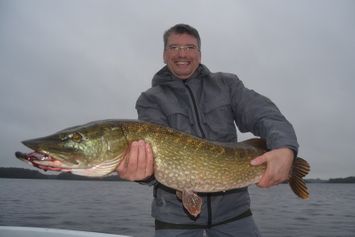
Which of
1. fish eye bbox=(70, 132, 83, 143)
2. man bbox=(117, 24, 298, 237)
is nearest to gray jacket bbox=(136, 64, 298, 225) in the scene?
man bbox=(117, 24, 298, 237)

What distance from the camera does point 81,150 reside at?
→ 314 cm

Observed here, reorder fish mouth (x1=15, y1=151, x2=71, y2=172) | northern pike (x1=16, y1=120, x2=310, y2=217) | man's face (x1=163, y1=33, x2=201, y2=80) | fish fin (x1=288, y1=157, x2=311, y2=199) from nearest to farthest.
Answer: fish mouth (x1=15, y1=151, x2=71, y2=172) → northern pike (x1=16, y1=120, x2=310, y2=217) → fish fin (x1=288, y1=157, x2=311, y2=199) → man's face (x1=163, y1=33, x2=201, y2=80)

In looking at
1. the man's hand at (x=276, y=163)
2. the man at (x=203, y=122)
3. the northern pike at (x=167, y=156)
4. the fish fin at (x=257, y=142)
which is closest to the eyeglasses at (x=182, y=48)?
the man at (x=203, y=122)

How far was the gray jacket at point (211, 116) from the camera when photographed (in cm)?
354

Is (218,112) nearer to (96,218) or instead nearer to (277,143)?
(277,143)

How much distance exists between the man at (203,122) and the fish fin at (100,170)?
0.32 feet

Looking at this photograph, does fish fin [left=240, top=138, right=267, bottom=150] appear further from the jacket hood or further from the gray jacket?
the jacket hood

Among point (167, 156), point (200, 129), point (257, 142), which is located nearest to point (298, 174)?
point (257, 142)

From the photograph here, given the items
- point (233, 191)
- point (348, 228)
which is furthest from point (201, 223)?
point (348, 228)

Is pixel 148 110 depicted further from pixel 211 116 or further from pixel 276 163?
pixel 276 163

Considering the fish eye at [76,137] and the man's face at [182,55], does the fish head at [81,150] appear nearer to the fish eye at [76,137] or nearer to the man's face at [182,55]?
the fish eye at [76,137]

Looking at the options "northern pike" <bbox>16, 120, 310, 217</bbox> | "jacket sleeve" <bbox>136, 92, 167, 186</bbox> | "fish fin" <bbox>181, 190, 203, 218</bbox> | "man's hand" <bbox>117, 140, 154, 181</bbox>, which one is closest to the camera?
"northern pike" <bbox>16, 120, 310, 217</bbox>

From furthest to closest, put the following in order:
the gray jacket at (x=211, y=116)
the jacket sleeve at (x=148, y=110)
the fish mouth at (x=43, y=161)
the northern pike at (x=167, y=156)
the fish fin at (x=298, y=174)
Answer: the jacket sleeve at (x=148, y=110) < the fish fin at (x=298, y=174) < the gray jacket at (x=211, y=116) < the northern pike at (x=167, y=156) < the fish mouth at (x=43, y=161)

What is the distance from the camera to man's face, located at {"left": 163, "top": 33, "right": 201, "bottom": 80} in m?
4.10
